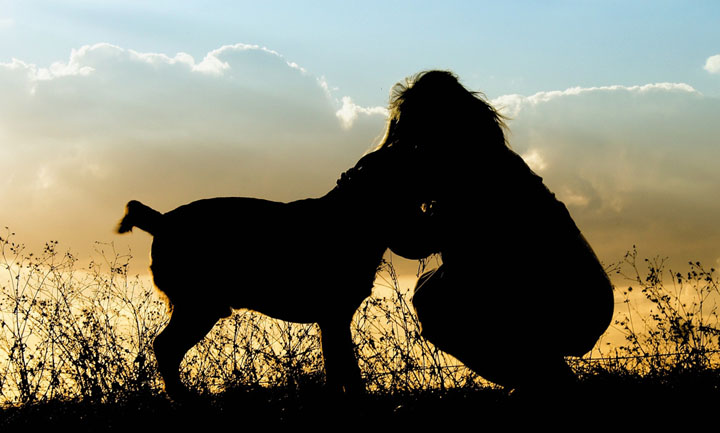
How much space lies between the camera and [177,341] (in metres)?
4.39

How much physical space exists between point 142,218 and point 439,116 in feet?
8.24

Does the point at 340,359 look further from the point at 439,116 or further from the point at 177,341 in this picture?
the point at 439,116

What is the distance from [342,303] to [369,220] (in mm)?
637

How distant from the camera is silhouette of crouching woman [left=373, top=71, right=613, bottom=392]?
2578 millimetres

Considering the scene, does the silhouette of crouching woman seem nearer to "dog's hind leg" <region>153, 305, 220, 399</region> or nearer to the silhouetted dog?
the silhouetted dog

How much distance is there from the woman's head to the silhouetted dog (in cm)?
76

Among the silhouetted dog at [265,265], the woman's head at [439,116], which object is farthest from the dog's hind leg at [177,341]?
the woman's head at [439,116]

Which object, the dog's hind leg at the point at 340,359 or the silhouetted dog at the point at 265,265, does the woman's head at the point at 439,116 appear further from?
the dog's hind leg at the point at 340,359

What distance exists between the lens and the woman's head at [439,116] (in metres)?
3.01

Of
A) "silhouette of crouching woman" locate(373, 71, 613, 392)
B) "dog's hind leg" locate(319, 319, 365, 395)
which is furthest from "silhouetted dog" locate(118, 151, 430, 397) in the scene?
"silhouette of crouching woman" locate(373, 71, 613, 392)

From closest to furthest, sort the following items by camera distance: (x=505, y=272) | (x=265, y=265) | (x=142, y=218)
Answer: (x=505, y=272) → (x=265, y=265) → (x=142, y=218)

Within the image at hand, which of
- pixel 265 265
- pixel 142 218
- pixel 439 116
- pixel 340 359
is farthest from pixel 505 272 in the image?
pixel 142 218

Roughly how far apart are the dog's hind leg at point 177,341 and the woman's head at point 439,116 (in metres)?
1.96

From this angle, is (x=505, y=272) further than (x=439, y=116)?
No
